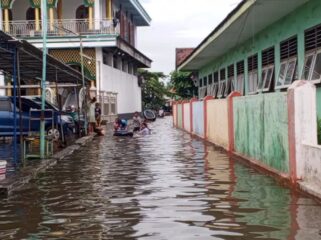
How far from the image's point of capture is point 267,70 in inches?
688

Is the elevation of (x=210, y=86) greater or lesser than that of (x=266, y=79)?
greater

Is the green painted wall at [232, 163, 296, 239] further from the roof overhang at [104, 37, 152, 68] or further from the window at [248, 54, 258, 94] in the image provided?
the roof overhang at [104, 37, 152, 68]

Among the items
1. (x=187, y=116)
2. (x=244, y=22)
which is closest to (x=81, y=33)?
(x=187, y=116)

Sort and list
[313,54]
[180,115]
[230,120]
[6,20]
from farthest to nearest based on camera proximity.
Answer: [6,20] → [180,115] → [230,120] → [313,54]

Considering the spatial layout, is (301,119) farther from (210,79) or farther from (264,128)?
A: (210,79)

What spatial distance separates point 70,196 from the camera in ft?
28.4

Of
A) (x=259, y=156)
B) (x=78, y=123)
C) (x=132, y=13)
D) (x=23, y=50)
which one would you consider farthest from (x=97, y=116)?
(x=132, y=13)

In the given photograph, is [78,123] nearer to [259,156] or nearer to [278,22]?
[278,22]

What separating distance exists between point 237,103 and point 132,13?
125 ft

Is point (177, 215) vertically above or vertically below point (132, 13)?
below

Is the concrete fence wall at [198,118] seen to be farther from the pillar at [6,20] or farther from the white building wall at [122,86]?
the pillar at [6,20]

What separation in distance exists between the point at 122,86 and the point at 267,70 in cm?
2782

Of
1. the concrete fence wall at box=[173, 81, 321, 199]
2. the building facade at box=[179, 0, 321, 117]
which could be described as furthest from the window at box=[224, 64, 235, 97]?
the concrete fence wall at box=[173, 81, 321, 199]

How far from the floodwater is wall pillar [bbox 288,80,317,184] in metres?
0.50
